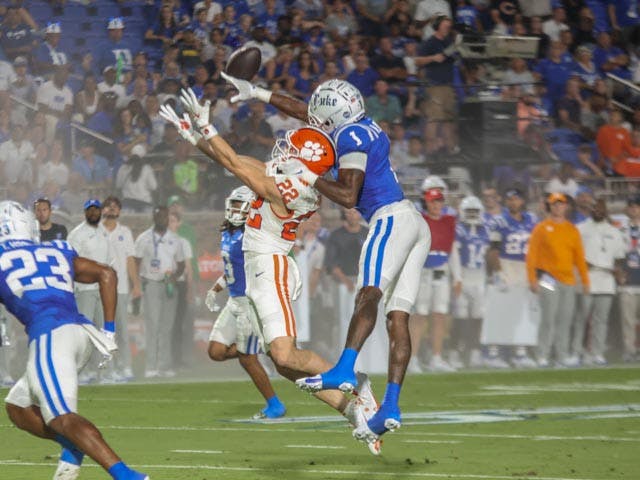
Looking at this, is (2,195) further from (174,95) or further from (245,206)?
(245,206)

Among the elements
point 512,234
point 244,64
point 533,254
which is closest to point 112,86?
point 512,234

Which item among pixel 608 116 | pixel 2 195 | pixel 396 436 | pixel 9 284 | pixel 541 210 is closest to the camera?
pixel 9 284

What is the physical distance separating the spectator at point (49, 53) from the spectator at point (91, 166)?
1.44m

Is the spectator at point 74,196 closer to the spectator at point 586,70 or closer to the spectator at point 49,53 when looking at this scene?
the spectator at point 49,53

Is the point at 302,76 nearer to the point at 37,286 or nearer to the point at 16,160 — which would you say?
the point at 16,160

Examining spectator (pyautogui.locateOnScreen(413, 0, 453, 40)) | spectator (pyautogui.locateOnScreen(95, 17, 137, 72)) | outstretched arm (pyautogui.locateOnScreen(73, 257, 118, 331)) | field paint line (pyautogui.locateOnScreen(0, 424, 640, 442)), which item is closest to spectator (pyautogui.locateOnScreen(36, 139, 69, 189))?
spectator (pyautogui.locateOnScreen(95, 17, 137, 72))

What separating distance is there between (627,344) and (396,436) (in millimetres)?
7064

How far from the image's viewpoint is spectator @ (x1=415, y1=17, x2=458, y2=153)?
53.5 feet

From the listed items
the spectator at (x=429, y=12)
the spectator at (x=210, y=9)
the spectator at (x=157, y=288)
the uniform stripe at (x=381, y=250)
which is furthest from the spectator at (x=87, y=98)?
the uniform stripe at (x=381, y=250)

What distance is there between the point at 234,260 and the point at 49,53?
695 centimetres

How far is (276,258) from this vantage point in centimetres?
814

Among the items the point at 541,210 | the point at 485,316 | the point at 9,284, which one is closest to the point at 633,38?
the point at 541,210

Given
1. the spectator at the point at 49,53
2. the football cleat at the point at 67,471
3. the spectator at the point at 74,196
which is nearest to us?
the football cleat at the point at 67,471

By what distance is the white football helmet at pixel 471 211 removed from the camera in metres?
15.1
